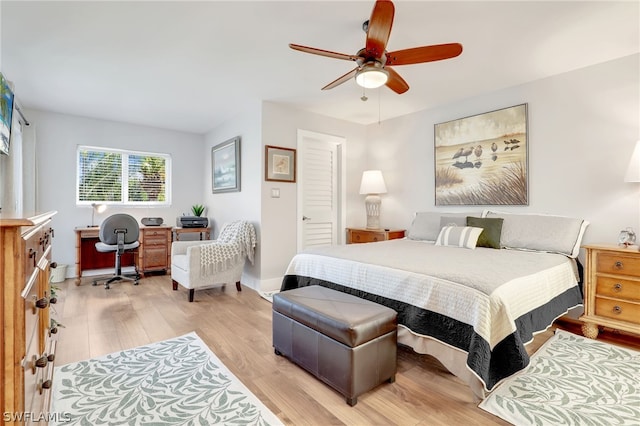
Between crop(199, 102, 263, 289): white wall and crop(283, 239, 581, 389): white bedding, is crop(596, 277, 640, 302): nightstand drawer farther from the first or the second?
crop(199, 102, 263, 289): white wall

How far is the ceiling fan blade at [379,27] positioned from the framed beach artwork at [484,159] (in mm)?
2188

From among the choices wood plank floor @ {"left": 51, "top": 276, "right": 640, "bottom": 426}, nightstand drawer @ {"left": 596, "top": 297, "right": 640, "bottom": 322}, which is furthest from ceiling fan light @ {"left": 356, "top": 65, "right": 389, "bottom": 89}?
nightstand drawer @ {"left": 596, "top": 297, "right": 640, "bottom": 322}

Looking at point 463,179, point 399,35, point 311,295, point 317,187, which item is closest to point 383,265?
point 311,295

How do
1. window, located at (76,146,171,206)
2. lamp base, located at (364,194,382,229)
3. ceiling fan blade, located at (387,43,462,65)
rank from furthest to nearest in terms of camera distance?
1. window, located at (76,146,171,206)
2. lamp base, located at (364,194,382,229)
3. ceiling fan blade, located at (387,43,462,65)

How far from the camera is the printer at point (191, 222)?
4.93 meters

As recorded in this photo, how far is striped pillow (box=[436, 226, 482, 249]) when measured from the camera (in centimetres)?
308

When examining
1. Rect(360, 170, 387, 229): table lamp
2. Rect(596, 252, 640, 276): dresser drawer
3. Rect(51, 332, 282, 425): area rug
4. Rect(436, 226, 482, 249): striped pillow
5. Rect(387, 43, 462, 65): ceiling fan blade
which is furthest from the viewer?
Rect(360, 170, 387, 229): table lamp

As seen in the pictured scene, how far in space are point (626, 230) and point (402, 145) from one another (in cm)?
263

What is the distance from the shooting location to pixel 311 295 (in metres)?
2.19

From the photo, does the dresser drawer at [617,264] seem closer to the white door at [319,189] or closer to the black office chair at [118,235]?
the white door at [319,189]

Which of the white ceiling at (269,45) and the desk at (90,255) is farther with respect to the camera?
the desk at (90,255)

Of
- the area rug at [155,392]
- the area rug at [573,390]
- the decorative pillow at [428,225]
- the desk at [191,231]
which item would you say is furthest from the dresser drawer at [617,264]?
the desk at [191,231]

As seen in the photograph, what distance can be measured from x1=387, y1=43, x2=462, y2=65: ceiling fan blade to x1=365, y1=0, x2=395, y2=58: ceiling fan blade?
13 centimetres

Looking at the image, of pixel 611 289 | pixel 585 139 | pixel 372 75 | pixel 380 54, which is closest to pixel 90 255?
pixel 372 75
